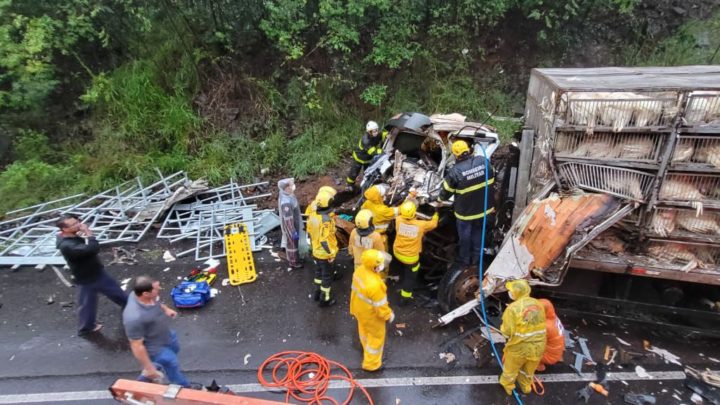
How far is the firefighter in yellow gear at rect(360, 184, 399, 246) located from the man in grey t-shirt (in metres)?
2.63

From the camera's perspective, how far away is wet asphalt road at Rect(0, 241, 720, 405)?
14.0 ft

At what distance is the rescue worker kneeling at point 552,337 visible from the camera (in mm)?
4105

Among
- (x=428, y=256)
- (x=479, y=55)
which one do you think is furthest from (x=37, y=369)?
(x=479, y=55)

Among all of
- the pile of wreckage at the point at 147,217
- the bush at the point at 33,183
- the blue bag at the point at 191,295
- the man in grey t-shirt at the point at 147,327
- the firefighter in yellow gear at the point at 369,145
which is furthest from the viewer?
the bush at the point at 33,183

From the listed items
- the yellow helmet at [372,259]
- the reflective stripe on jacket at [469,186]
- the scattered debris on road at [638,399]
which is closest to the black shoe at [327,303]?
the yellow helmet at [372,259]

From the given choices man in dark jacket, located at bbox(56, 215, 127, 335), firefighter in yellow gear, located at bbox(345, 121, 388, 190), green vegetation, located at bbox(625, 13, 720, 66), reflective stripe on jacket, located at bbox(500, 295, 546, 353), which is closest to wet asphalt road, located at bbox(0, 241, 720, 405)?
man in dark jacket, located at bbox(56, 215, 127, 335)

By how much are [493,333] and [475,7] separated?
7.42m

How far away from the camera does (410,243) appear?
5.07 m

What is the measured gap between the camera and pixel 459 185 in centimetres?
504

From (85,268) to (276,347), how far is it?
2.40 m

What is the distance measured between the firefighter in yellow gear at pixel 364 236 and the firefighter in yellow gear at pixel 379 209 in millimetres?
226

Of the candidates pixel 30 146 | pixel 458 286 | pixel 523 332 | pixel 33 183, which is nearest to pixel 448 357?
pixel 458 286

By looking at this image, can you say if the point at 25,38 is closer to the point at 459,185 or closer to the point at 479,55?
the point at 459,185

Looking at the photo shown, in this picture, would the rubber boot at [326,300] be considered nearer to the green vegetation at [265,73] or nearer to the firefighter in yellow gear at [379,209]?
the firefighter in yellow gear at [379,209]
